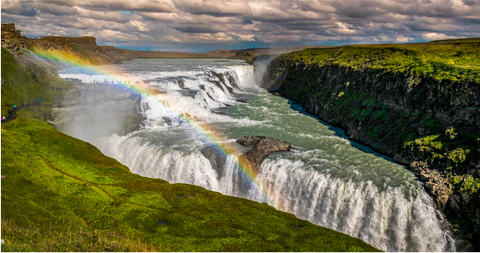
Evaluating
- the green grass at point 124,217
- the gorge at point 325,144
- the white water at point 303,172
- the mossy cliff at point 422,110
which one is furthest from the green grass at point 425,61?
the green grass at point 124,217

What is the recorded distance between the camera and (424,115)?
39.5 m

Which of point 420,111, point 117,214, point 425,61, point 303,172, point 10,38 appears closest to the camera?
point 117,214

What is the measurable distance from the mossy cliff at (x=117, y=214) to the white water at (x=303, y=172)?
6.48 metres

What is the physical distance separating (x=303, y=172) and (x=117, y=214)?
18.2 m

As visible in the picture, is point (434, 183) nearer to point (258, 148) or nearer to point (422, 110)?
point (422, 110)

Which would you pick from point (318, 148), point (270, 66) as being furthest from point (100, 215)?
point (270, 66)

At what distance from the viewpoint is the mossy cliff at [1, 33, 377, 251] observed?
19.2 metres

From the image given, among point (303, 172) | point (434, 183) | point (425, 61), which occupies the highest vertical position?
point (425, 61)

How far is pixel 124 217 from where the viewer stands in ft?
77.8

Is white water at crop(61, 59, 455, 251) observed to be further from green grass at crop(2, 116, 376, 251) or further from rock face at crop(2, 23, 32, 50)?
rock face at crop(2, 23, 32, 50)

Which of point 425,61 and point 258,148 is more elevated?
point 425,61

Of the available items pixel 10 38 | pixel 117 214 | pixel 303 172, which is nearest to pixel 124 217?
pixel 117 214

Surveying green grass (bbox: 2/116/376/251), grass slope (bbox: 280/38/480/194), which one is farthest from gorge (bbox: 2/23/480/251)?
green grass (bbox: 2/116/376/251)

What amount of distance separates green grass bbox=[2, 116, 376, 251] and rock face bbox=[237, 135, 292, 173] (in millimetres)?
8271
